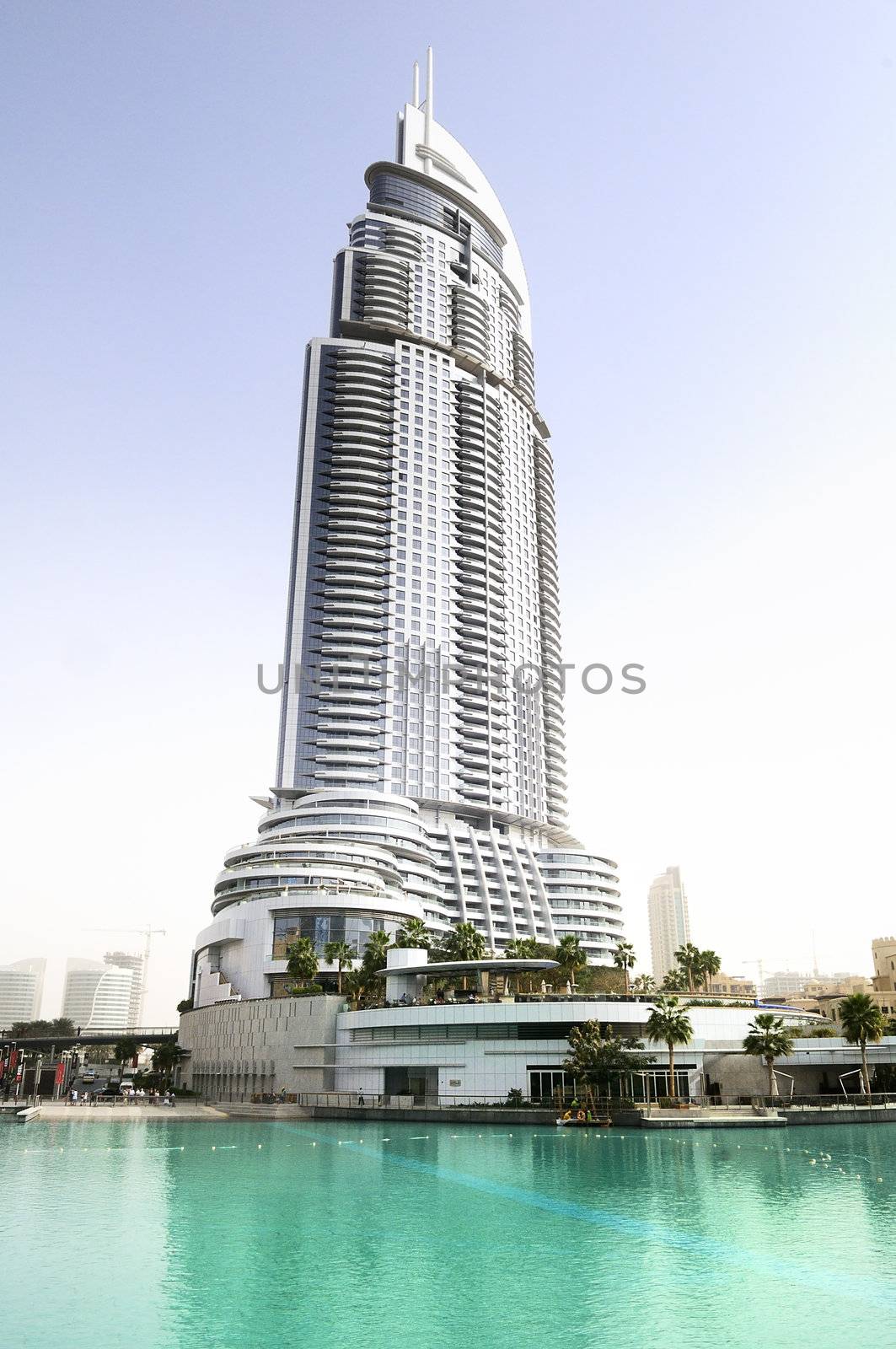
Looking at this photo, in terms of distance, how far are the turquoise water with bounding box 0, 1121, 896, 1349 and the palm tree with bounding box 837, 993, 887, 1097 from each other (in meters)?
24.0

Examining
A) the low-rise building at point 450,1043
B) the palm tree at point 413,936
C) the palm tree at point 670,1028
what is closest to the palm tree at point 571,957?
the palm tree at point 413,936

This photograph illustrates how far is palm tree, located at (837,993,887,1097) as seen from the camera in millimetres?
84375


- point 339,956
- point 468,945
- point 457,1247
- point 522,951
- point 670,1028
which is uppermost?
point 522,951

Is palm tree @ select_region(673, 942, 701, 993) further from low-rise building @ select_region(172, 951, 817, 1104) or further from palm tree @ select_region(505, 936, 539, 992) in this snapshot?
palm tree @ select_region(505, 936, 539, 992)

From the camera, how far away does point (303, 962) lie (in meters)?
106

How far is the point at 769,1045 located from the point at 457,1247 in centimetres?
5359

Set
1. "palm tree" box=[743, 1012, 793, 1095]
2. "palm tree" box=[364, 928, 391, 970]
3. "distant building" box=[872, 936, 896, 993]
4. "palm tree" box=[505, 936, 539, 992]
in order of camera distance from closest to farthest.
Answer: "palm tree" box=[743, 1012, 793, 1095], "palm tree" box=[364, 928, 391, 970], "palm tree" box=[505, 936, 539, 992], "distant building" box=[872, 936, 896, 993]

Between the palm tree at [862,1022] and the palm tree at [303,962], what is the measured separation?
2039 inches

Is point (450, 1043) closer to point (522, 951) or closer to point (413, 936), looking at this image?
point (413, 936)

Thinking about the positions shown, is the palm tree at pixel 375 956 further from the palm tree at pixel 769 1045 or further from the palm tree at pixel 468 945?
the palm tree at pixel 769 1045

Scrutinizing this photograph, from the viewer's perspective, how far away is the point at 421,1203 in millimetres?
44000

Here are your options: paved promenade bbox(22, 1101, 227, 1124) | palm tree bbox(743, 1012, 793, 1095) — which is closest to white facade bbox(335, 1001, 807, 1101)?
palm tree bbox(743, 1012, 793, 1095)

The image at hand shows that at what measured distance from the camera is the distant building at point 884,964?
16050 centimetres

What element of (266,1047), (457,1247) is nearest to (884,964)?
Answer: (266,1047)
